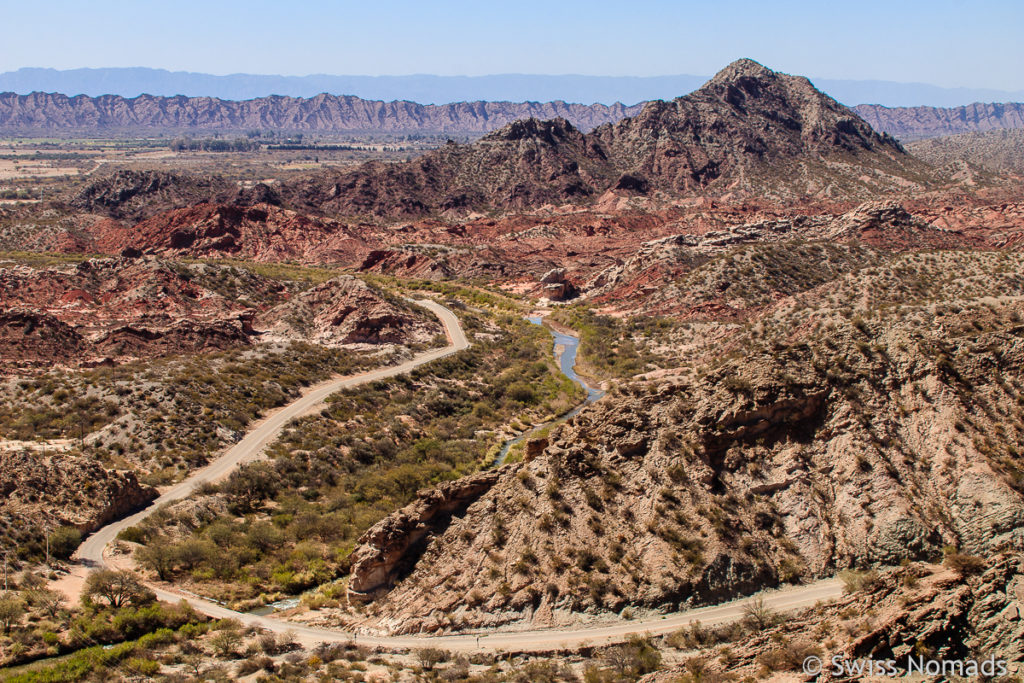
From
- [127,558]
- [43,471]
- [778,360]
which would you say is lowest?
[127,558]

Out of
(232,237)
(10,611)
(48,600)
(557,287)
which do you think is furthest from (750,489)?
(232,237)

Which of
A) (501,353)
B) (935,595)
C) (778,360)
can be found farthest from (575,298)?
(935,595)

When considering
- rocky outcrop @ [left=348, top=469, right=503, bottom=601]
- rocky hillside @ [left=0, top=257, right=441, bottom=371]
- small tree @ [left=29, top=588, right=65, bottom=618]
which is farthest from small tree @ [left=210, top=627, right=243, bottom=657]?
rocky hillside @ [left=0, top=257, right=441, bottom=371]

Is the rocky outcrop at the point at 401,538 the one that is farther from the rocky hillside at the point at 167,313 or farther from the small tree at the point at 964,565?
the rocky hillside at the point at 167,313

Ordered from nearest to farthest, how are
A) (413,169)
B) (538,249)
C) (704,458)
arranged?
1. (704,458)
2. (538,249)
3. (413,169)

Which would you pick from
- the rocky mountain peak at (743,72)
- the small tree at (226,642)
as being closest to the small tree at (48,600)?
the small tree at (226,642)

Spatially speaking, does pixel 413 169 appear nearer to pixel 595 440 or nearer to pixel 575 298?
pixel 575 298

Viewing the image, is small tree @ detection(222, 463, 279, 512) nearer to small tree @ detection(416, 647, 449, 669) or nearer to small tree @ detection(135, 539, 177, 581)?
small tree @ detection(135, 539, 177, 581)
